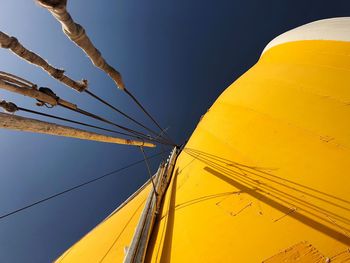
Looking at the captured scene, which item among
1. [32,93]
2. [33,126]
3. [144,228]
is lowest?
[144,228]

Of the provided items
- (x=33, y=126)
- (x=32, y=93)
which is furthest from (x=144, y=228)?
(x=32, y=93)

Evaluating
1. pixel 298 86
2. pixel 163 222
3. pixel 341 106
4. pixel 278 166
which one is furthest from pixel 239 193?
pixel 298 86

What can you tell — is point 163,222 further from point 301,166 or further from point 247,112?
point 247,112

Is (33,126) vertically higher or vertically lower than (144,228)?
higher

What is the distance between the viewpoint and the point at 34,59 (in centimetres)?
332

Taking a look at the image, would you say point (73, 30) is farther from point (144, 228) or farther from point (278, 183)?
point (144, 228)

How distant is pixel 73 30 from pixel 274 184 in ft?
11.6

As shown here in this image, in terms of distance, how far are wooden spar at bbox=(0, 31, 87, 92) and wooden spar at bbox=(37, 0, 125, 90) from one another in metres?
0.53

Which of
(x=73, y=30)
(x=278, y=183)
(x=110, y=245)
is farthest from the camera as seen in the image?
(x=110, y=245)

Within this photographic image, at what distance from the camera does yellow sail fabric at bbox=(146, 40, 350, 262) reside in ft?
10.8

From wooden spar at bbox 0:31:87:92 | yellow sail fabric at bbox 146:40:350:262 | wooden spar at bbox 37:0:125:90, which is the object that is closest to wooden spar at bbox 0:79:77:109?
wooden spar at bbox 0:31:87:92

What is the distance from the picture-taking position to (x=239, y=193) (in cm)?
464

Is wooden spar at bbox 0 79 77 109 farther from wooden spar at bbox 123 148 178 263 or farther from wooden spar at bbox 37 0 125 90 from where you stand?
wooden spar at bbox 123 148 178 263

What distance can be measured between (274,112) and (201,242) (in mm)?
3431
